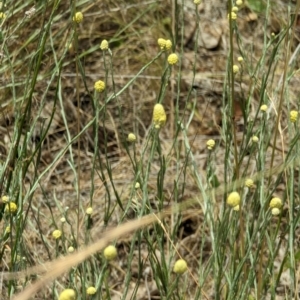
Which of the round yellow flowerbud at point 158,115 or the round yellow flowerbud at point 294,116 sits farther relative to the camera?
the round yellow flowerbud at point 294,116

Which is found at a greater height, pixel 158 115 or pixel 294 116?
pixel 158 115

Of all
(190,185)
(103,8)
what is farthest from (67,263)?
(103,8)

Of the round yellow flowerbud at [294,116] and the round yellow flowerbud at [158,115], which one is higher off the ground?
the round yellow flowerbud at [158,115]

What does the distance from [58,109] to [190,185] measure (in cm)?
54

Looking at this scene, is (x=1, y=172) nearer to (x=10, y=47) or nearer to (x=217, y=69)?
(x=10, y=47)

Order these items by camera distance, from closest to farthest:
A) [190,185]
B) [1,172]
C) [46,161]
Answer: [1,172] → [190,185] → [46,161]

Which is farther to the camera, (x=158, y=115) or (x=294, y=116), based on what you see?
(x=294, y=116)

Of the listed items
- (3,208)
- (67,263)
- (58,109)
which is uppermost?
(67,263)

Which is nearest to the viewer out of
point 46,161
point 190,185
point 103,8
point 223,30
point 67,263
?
point 67,263

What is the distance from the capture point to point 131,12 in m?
2.49

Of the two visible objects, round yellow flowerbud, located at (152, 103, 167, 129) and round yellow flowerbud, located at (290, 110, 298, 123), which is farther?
round yellow flowerbud, located at (290, 110, 298, 123)

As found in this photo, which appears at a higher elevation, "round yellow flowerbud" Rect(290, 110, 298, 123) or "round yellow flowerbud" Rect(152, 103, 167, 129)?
"round yellow flowerbud" Rect(152, 103, 167, 129)

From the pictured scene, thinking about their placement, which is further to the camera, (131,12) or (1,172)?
(131,12)

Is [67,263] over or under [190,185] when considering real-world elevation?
over
